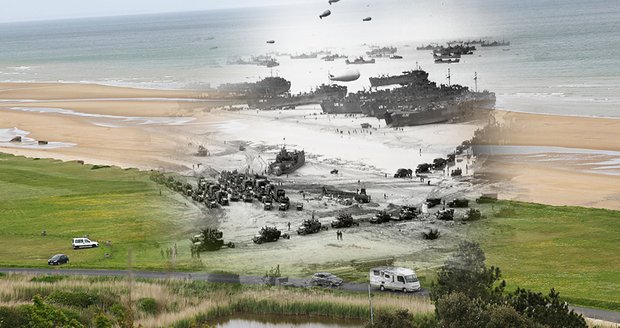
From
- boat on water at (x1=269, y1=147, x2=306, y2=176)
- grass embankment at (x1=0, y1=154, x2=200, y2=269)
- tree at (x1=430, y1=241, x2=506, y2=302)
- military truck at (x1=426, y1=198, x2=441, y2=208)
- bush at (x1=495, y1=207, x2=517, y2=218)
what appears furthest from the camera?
boat on water at (x1=269, y1=147, x2=306, y2=176)

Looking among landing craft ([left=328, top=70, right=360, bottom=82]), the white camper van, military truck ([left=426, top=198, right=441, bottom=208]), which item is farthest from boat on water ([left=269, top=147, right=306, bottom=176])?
landing craft ([left=328, top=70, right=360, bottom=82])

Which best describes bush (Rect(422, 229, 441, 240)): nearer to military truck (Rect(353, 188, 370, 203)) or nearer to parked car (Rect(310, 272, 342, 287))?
military truck (Rect(353, 188, 370, 203))

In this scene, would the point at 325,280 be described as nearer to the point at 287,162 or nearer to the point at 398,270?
the point at 398,270

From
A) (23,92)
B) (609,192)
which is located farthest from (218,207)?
(23,92)

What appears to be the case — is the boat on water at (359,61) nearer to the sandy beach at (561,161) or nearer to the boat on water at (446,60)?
the boat on water at (446,60)

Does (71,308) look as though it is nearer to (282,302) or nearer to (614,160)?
(282,302)
